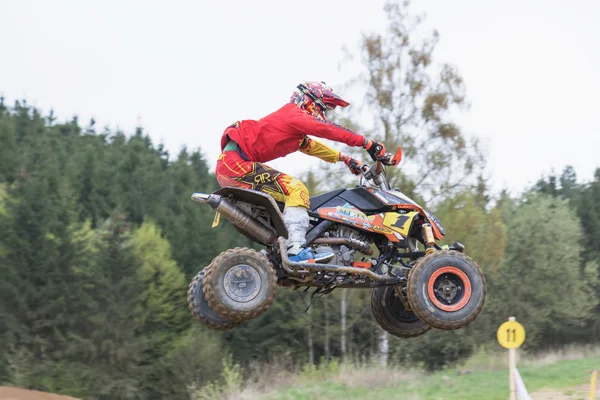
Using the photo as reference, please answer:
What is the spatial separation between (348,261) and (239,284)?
1299 millimetres

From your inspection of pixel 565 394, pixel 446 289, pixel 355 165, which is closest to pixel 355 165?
pixel 355 165

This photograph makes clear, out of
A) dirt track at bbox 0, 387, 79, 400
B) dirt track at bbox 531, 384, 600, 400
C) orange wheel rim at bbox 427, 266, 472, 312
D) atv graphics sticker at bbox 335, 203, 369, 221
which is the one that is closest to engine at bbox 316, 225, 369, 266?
atv graphics sticker at bbox 335, 203, 369, 221

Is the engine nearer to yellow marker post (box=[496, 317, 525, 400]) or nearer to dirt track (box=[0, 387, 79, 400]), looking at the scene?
yellow marker post (box=[496, 317, 525, 400])

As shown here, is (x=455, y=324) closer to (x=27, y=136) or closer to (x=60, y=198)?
(x=60, y=198)

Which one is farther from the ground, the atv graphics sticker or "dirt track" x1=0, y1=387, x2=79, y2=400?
the atv graphics sticker

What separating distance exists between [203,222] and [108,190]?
436 inches

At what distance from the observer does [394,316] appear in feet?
33.6

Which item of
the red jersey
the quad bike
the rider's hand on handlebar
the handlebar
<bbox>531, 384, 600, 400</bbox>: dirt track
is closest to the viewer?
the quad bike

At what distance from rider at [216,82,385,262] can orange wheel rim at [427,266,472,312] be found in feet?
4.12

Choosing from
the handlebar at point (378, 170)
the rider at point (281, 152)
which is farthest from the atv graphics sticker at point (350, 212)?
the handlebar at point (378, 170)

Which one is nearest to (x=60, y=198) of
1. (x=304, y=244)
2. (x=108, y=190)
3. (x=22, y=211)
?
(x=22, y=211)

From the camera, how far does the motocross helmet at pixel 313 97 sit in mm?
9047

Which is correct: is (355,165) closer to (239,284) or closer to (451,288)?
(451,288)

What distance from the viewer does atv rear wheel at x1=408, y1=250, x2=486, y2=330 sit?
8648 mm
